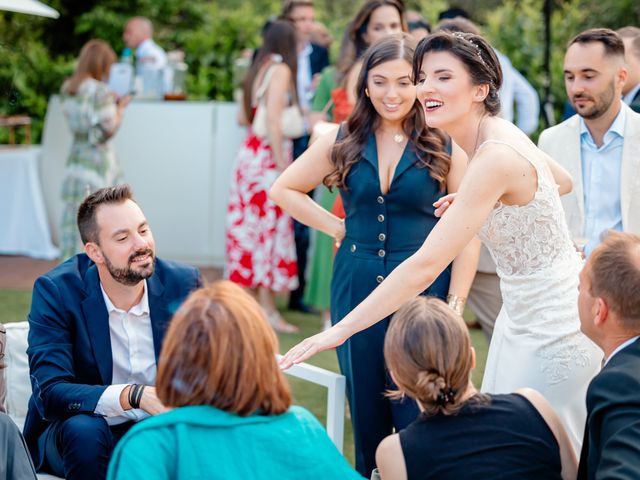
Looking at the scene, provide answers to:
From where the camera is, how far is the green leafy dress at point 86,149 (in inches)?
306

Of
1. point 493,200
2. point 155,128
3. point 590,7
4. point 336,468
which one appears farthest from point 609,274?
point 590,7

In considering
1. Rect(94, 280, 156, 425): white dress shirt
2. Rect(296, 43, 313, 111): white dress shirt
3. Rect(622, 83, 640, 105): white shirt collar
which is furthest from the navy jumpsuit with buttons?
Rect(296, 43, 313, 111): white dress shirt

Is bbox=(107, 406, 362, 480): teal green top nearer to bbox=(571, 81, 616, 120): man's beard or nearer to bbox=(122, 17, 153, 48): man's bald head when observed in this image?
bbox=(571, 81, 616, 120): man's beard

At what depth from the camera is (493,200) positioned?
287cm

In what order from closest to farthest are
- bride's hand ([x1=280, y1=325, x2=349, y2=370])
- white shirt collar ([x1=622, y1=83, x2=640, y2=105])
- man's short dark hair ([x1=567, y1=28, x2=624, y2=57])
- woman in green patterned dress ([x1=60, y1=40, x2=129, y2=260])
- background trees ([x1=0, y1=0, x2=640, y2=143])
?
bride's hand ([x1=280, y1=325, x2=349, y2=370])
man's short dark hair ([x1=567, y1=28, x2=624, y2=57])
white shirt collar ([x1=622, y1=83, x2=640, y2=105])
woman in green patterned dress ([x1=60, y1=40, x2=129, y2=260])
background trees ([x1=0, y1=0, x2=640, y2=143])

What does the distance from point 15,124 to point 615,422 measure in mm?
9463

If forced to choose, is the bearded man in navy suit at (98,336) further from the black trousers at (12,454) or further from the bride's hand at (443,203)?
the bride's hand at (443,203)

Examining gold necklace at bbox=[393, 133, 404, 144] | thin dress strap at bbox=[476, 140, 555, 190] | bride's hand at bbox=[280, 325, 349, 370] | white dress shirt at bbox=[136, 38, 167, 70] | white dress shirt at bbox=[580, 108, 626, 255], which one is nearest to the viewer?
bride's hand at bbox=[280, 325, 349, 370]

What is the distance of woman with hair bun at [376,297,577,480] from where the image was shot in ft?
7.54

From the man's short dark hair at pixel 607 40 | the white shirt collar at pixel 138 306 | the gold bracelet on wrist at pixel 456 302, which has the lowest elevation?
the white shirt collar at pixel 138 306

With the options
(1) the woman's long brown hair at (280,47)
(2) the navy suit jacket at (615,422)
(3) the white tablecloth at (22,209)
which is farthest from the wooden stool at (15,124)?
(2) the navy suit jacket at (615,422)

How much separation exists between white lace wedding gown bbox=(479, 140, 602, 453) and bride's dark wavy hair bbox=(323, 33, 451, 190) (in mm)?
575

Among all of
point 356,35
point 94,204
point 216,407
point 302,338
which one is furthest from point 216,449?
point 302,338

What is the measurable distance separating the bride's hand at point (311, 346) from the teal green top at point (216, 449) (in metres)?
0.59
